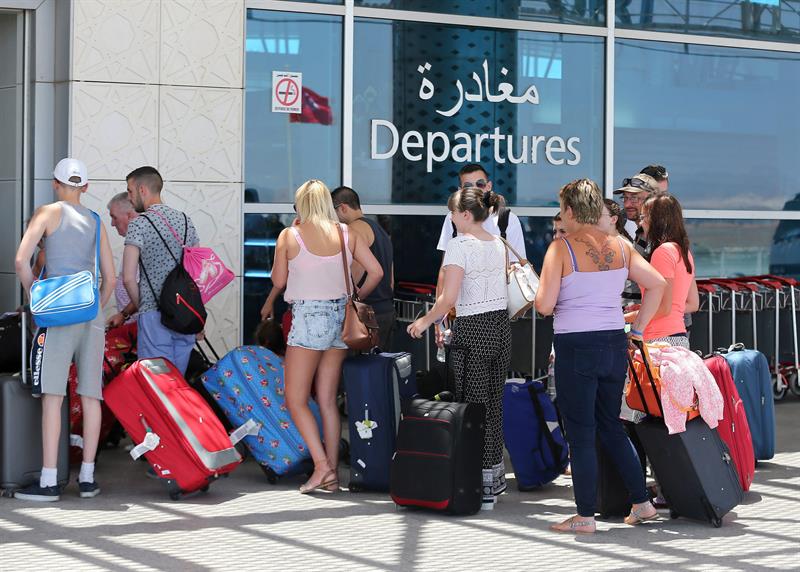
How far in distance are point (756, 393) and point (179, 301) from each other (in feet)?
11.6

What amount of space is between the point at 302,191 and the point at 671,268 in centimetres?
204

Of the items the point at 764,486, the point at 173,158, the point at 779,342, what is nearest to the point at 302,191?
the point at 173,158

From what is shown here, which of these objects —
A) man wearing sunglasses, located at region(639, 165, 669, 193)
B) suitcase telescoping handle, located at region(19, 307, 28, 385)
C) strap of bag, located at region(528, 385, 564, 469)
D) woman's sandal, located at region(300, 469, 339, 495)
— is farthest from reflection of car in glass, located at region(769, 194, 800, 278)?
suitcase telescoping handle, located at region(19, 307, 28, 385)

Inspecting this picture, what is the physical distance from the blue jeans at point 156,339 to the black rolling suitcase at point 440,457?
63.8 inches

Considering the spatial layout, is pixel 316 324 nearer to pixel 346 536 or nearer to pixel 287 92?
pixel 346 536

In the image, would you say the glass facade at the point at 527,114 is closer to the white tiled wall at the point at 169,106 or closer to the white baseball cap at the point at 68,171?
the white tiled wall at the point at 169,106

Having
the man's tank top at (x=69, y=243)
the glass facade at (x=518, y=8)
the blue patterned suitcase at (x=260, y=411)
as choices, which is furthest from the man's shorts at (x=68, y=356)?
the glass facade at (x=518, y=8)

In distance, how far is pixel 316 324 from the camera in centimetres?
733

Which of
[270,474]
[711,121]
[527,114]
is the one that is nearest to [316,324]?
[270,474]

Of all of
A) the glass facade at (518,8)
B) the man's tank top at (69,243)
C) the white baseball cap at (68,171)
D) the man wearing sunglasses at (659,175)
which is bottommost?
the man's tank top at (69,243)

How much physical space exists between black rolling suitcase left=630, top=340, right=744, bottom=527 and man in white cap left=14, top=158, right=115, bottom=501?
113 inches

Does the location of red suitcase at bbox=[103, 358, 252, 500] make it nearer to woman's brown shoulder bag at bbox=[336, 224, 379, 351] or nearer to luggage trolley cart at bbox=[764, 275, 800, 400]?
woman's brown shoulder bag at bbox=[336, 224, 379, 351]

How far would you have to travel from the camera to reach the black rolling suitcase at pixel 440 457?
664 cm

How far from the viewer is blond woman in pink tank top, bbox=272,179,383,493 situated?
7328 millimetres
